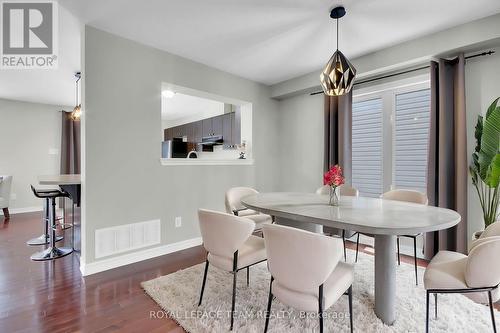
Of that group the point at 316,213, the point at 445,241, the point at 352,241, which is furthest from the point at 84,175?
the point at 445,241

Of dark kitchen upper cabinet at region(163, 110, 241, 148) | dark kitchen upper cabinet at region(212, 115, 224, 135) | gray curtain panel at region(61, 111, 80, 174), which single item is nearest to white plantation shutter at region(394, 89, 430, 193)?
dark kitchen upper cabinet at region(163, 110, 241, 148)

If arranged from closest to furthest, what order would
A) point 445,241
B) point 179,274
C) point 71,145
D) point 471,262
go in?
point 471,262, point 179,274, point 445,241, point 71,145

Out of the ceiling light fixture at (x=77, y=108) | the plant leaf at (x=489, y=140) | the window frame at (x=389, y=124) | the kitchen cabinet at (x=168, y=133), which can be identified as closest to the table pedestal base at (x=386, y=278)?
the plant leaf at (x=489, y=140)

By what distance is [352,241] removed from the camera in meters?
3.68

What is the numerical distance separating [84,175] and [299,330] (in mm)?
2445

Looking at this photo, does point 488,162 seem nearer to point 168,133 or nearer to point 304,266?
point 304,266

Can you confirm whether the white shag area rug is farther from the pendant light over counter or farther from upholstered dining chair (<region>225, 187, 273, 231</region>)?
the pendant light over counter

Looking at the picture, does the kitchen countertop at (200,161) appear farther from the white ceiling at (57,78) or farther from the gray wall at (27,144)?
the gray wall at (27,144)

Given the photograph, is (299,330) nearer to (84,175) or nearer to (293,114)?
(84,175)

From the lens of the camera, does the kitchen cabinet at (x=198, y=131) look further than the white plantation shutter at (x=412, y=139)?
Yes

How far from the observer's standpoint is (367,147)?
11.8 feet

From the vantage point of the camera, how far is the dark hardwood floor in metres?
1.77

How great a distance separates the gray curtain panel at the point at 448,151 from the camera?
2598 mm

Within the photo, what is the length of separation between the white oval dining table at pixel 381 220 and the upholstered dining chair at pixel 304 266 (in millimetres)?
316
